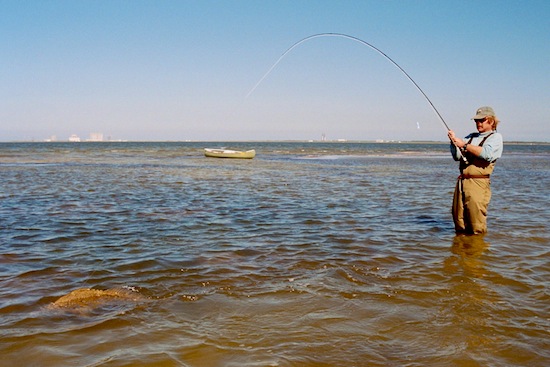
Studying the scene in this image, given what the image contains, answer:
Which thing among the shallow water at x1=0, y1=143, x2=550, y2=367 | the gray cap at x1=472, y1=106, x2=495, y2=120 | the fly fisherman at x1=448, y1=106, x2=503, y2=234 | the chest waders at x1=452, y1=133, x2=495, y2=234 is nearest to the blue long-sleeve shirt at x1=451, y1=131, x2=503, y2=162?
the fly fisherman at x1=448, y1=106, x2=503, y2=234

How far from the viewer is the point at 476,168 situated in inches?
298

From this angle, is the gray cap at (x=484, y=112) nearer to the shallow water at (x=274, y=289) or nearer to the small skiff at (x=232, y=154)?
the shallow water at (x=274, y=289)

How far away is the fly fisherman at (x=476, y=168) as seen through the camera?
7.17 m

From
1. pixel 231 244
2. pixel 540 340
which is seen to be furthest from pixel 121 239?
pixel 540 340

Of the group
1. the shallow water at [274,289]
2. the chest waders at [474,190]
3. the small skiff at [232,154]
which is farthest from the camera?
the small skiff at [232,154]

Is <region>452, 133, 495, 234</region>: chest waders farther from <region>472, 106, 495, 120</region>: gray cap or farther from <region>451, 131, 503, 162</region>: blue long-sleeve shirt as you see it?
<region>472, 106, 495, 120</region>: gray cap

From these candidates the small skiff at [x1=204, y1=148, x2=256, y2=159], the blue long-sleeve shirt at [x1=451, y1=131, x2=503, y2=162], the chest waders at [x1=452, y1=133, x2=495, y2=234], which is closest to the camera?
the blue long-sleeve shirt at [x1=451, y1=131, x2=503, y2=162]

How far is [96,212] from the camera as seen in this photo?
36.2ft

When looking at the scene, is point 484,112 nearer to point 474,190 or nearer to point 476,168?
point 476,168

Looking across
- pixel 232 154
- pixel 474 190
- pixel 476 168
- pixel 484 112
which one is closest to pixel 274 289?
pixel 474 190

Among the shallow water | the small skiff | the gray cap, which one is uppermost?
the gray cap

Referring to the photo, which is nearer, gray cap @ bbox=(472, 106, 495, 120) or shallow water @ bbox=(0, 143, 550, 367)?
shallow water @ bbox=(0, 143, 550, 367)

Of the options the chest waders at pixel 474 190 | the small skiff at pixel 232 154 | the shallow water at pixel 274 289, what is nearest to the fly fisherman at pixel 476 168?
the chest waders at pixel 474 190

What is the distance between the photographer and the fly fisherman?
7168 millimetres
